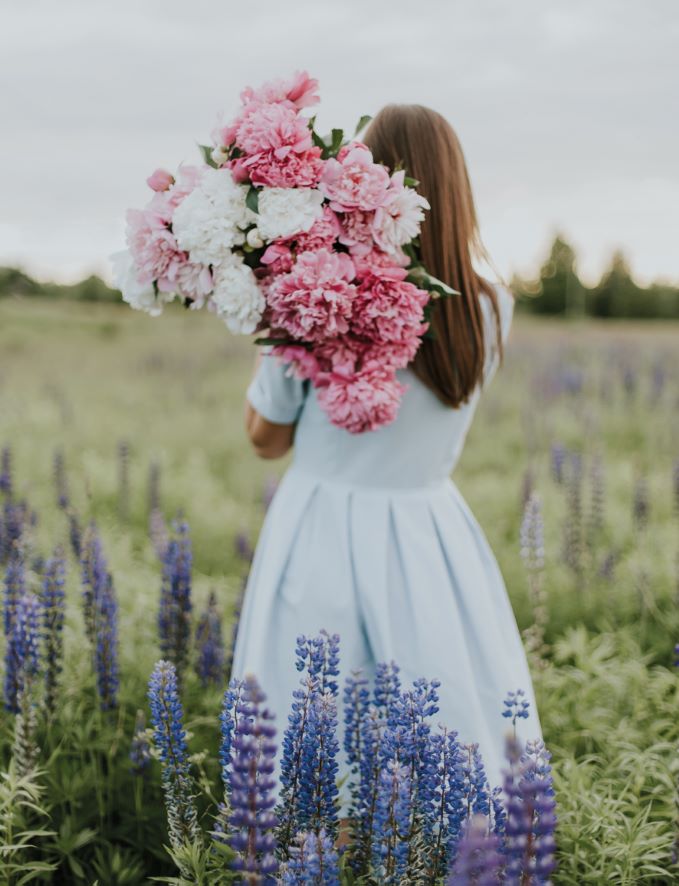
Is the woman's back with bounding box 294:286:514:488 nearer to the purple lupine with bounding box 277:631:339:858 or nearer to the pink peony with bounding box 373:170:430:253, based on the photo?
the pink peony with bounding box 373:170:430:253

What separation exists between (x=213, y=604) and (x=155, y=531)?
4.51 feet

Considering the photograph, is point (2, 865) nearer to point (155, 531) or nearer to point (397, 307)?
point (397, 307)

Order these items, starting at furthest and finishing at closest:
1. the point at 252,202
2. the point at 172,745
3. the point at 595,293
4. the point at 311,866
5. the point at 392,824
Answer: the point at 595,293, the point at 252,202, the point at 172,745, the point at 392,824, the point at 311,866

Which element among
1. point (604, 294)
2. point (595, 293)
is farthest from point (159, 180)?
point (595, 293)

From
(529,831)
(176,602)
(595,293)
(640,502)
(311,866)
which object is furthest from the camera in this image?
(595,293)

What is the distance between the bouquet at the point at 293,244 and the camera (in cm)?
187

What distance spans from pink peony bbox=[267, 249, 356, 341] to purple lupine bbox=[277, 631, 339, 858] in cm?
73

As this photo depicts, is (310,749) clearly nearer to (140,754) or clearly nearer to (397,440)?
(140,754)

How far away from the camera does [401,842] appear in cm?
157

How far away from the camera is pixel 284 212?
1.87 m

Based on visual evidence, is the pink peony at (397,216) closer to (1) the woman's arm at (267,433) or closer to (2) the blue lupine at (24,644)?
(1) the woman's arm at (267,433)

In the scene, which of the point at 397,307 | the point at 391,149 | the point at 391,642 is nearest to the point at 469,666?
the point at 391,642

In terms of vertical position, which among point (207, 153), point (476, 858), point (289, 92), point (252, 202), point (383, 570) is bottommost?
point (476, 858)

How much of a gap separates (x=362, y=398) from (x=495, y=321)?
0.69 meters
